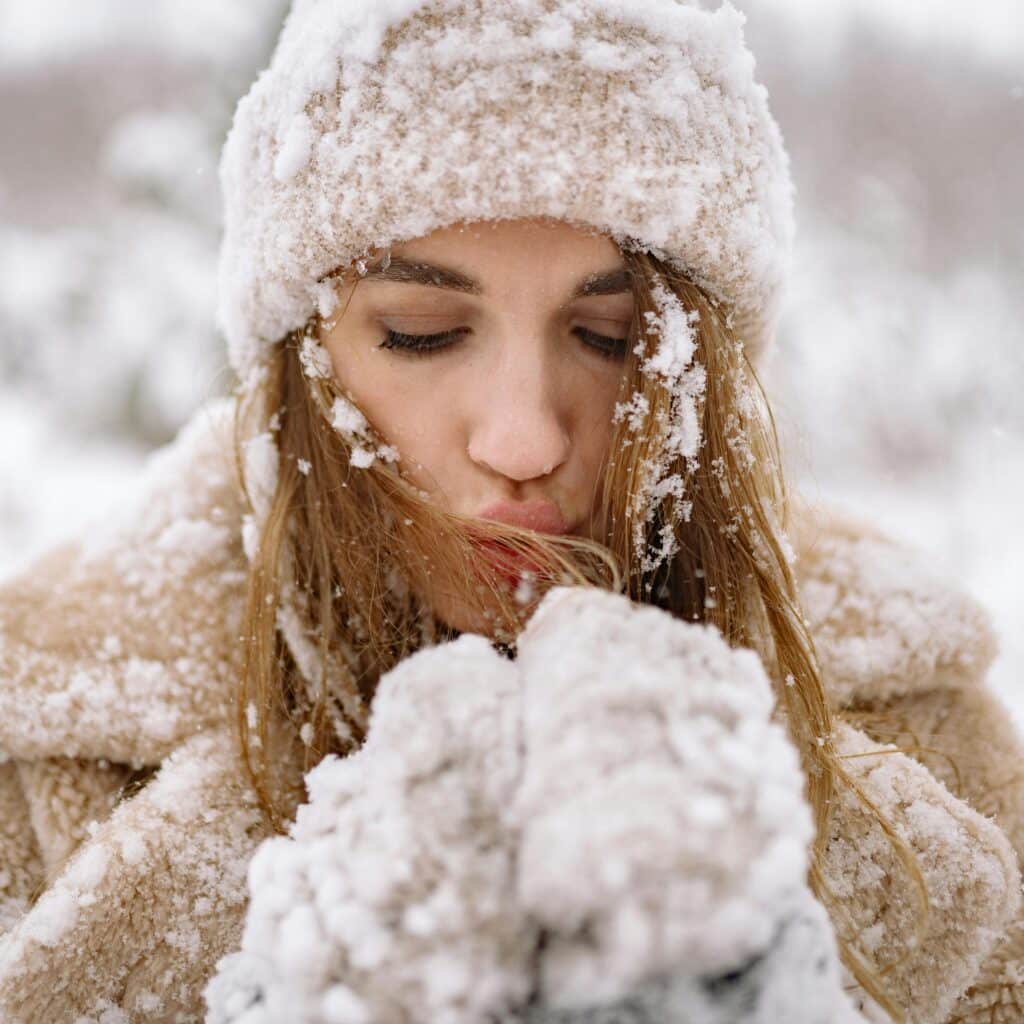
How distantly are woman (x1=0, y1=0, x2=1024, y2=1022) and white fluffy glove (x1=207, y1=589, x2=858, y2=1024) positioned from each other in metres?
0.37

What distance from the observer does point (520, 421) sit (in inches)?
38.2

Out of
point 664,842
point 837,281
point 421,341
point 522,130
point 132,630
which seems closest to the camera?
point 664,842

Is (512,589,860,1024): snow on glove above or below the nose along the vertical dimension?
below

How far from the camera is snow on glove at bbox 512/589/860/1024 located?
0.50 m

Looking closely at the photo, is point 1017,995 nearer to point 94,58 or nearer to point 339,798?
point 339,798

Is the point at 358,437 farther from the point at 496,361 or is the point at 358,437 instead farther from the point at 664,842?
the point at 664,842

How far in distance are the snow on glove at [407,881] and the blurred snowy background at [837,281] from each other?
324cm

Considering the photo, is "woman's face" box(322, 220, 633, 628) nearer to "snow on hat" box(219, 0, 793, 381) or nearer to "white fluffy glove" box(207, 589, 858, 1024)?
"snow on hat" box(219, 0, 793, 381)

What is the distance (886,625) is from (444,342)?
0.83 meters

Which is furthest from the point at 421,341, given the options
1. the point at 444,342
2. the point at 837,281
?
the point at 837,281

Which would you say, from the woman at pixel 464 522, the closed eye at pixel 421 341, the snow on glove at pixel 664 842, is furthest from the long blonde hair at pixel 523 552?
the snow on glove at pixel 664 842

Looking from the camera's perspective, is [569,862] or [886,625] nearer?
[569,862]

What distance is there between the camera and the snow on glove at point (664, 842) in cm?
50

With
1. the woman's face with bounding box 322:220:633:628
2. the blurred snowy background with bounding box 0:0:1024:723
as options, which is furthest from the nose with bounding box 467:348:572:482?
the blurred snowy background with bounding box 0:0:1024:723
